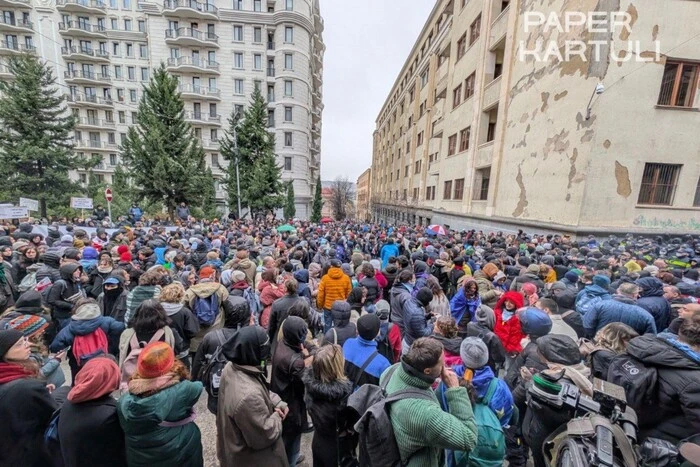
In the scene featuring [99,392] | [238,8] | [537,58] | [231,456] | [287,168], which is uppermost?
[238,8]

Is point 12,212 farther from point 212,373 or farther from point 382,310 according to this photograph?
point 382,310

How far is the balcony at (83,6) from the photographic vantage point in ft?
106

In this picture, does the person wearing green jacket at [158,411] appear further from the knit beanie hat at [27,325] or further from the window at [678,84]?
the window at [678,84]

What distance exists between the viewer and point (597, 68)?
11031mm

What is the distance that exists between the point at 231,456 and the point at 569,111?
15631 millimetres

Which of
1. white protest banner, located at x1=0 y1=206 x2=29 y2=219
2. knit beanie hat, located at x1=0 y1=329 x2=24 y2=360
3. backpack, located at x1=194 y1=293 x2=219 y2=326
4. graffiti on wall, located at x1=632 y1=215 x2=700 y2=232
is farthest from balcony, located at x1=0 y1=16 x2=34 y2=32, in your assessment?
graffiti on wall, located at x1=632 y1=215 x2=700 y2=232

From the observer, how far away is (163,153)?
21078 mm

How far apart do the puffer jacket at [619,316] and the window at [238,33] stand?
130 ft

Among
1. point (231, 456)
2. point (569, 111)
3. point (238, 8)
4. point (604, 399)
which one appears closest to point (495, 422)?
point (604, 399)

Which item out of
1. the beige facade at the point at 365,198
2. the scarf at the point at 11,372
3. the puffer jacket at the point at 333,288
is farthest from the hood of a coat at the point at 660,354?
the beige facade at the point at 365,198

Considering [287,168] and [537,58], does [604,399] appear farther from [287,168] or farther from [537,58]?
[287,168]

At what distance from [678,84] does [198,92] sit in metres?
38.2

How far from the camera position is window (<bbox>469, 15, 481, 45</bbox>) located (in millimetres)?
19119

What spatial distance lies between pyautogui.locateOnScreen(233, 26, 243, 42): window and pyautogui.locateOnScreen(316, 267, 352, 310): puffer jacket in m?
37.1
